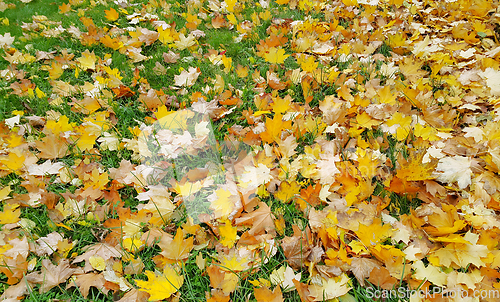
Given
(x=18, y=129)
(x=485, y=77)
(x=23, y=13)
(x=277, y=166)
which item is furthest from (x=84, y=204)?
(x=23, y=13)

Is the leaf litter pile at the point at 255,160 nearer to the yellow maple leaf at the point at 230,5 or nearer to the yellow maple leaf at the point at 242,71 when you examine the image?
the yellow maple leaf at the point at 242,71

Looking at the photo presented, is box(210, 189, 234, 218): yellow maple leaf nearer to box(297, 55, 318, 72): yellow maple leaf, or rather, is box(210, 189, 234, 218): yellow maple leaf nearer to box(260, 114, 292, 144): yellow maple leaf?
box(260, 114, 292, 144): yellow maple leaf

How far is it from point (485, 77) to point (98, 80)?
321cm

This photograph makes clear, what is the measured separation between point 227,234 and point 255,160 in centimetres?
55

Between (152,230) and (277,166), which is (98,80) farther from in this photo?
(277,166)

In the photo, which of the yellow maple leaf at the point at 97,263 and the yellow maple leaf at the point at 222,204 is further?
the yellow maple leaf at the point at 222,204

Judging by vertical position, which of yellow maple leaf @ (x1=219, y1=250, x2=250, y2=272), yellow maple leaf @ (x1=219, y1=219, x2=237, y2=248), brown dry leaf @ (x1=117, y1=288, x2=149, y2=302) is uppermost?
yellow maple leaf @ (x1=219, y1=219, x2=237, y2=248)

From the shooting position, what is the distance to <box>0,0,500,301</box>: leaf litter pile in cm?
141

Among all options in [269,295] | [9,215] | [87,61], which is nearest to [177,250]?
[269,295]

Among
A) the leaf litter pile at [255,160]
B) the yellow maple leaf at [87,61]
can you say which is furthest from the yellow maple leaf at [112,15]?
the yellow maple leaf at [87,61]

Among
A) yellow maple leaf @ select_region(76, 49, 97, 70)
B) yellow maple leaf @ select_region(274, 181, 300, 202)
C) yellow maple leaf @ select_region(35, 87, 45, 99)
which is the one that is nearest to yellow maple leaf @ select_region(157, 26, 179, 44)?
yellow maple leaf @ select_region(76, 49, 97, 70)

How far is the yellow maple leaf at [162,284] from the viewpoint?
134 cm

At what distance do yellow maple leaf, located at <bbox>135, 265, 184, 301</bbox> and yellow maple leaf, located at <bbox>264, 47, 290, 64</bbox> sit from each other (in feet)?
6.72

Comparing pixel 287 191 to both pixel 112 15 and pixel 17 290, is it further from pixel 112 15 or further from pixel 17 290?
pixel 112 15
